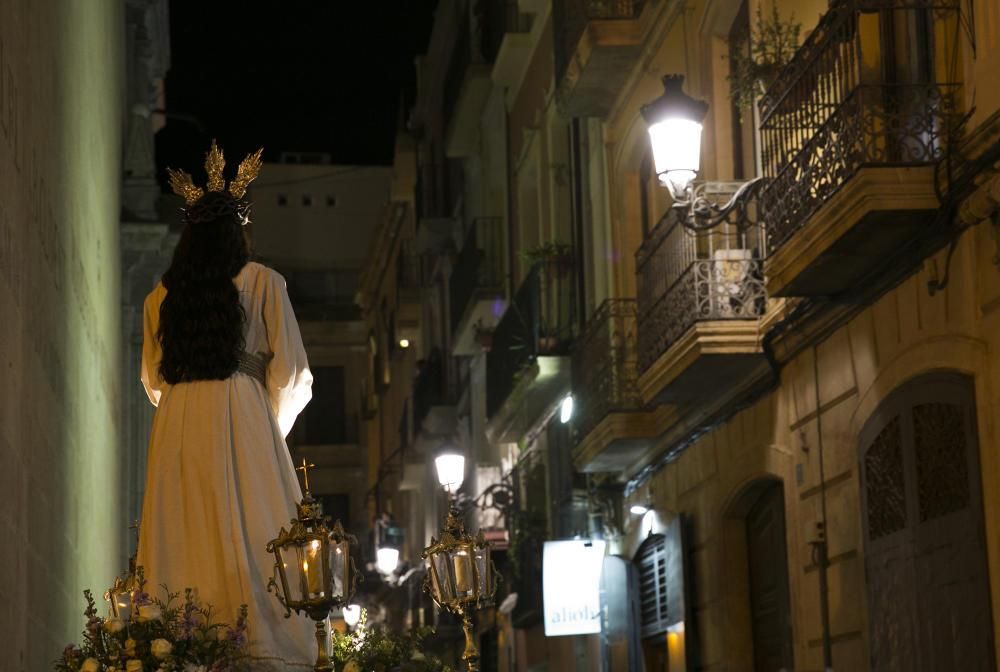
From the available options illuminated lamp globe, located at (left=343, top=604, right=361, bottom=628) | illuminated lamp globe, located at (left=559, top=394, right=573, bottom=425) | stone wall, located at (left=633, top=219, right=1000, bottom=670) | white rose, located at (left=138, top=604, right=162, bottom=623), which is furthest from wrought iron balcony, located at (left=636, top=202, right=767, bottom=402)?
white rose, located at (left=138, top=604, right=162, bottom=623)

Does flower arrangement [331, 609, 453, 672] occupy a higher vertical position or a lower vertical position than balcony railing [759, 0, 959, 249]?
lower

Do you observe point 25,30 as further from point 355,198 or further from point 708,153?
point 355,198

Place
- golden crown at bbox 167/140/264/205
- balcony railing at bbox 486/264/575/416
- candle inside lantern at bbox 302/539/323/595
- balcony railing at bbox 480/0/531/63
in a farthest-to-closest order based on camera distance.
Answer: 1. balcony railing at bbox 480/0/531/63
2. balcony railing at bbox 486/264/575/416
3. golden crown at bbox 167/140/264/205
4. candle inside lantern at bbox 302/539/323/595

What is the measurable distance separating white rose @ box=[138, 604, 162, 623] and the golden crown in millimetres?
1704

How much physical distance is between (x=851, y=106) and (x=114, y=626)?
5621 mm

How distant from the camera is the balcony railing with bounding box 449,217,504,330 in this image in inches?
1026

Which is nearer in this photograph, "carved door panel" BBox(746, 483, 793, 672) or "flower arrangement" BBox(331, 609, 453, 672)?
"flower arrangement" BBox(331, 609, 453, 672)

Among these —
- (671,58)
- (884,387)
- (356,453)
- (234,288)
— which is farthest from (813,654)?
(356,453)

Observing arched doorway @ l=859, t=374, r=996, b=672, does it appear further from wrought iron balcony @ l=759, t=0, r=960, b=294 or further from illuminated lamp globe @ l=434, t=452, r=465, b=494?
illuminated lamp globe @ l=434, t=452, r=465, b=494

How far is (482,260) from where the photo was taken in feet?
85.6

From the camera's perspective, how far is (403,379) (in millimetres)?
42250

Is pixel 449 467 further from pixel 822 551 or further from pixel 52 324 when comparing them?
pixel 52 324

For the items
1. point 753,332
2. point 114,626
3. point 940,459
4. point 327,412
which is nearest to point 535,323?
point 753,332

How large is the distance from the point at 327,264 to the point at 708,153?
37.2 meters
